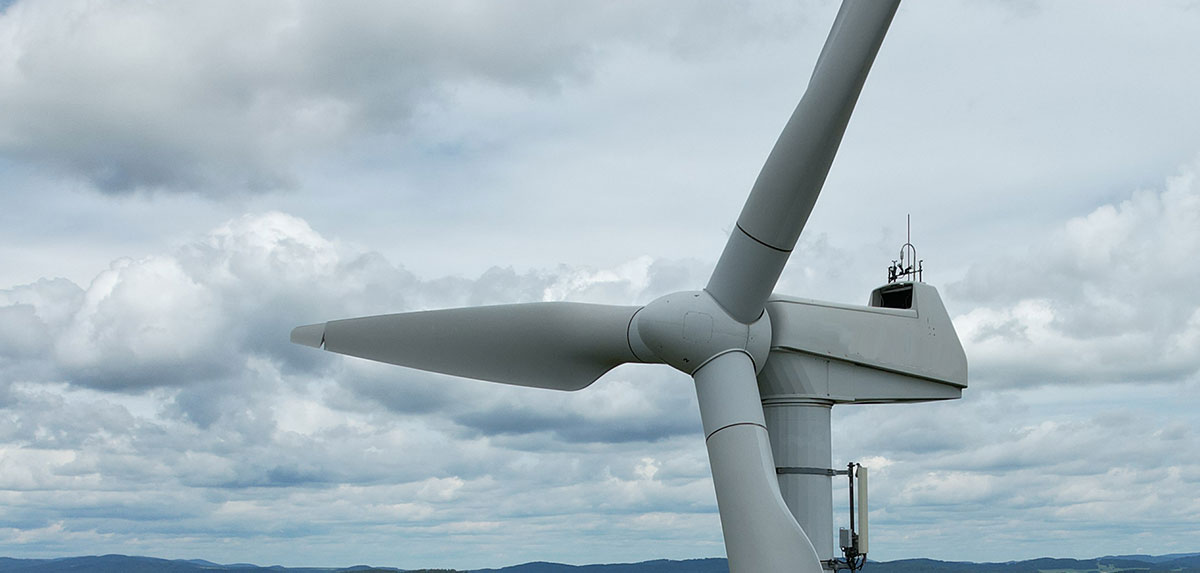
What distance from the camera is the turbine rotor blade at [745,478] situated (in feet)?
64.3

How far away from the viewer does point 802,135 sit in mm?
19922

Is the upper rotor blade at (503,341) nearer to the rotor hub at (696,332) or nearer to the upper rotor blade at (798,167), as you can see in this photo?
the rotor hub at (696,332)

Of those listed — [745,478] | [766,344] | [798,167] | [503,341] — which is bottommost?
[745,478]

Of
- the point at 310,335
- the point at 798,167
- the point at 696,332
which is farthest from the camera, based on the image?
the point at 310,335

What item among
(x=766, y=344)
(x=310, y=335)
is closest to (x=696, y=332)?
(x=766, y=344)

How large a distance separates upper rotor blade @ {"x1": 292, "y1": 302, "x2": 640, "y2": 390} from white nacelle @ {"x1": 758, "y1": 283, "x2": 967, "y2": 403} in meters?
3.02

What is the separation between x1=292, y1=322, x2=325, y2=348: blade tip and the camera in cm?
2545

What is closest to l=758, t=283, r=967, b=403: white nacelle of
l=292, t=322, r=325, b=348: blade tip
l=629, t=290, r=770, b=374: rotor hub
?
l=629, t=290, r=770, b=374: rotor hub

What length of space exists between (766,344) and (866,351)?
7.76ft

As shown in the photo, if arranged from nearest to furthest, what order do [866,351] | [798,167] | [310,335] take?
[798,167] < [866,351] < [310,335]

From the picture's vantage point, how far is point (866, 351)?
2333cm

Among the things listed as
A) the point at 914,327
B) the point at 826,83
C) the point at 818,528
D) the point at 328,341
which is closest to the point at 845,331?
the point at 914,327

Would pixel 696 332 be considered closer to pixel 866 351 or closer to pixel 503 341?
pixel 866 351

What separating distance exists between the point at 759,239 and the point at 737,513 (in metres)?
4.78
